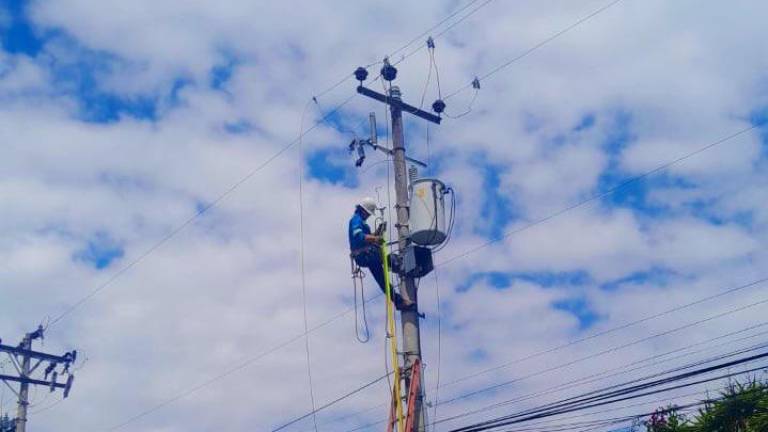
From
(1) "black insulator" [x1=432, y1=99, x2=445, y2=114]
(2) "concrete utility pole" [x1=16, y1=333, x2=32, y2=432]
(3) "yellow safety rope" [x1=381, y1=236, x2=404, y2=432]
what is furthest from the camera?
(2) "concrete utility pole" [x1=16, y1=333, x2=32, y2=432]

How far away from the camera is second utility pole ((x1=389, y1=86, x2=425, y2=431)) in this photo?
10.6 m

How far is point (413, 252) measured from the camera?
36.8ft

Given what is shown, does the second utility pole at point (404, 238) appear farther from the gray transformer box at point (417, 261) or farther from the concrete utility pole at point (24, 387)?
the concrete utility pole at point (24, 387)

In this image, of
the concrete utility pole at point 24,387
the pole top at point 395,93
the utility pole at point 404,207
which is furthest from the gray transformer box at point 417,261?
the concrete utility pole at point 24,387

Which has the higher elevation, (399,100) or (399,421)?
(399,100)

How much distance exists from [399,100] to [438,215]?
221 centimetres

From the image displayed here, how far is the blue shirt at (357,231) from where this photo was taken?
448 inches

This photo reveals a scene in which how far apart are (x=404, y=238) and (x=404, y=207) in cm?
47

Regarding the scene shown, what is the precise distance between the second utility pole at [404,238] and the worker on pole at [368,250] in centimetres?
17

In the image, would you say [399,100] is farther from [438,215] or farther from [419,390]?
[419,390]

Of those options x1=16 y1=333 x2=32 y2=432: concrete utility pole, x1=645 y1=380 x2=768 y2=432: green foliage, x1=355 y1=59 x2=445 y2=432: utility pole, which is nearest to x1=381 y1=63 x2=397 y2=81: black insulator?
x1=355 y1=59 x2=445 y2=432: utility pole

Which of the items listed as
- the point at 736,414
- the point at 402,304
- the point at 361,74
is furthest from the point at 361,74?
the point at 736,414

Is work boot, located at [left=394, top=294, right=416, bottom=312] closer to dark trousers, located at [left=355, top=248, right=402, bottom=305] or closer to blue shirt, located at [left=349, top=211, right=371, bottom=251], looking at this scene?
dark trousers, located at [left=355, top=248, right=402, bottom=305]

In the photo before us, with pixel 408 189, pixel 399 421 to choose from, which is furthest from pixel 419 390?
pixel 408 189
